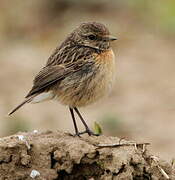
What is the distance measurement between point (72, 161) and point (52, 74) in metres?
1.97

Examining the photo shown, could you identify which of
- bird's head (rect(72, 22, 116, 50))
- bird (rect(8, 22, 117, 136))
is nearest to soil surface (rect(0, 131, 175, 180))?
bird (rect(8, 22, 117, 136))

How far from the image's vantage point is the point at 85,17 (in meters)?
18.4

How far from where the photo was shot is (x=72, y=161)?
28.3ft

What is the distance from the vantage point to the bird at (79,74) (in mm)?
10195

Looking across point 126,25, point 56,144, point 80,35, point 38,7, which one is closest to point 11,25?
point 38,7

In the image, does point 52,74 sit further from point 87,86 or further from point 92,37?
point 92,37

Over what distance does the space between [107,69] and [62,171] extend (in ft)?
6.68

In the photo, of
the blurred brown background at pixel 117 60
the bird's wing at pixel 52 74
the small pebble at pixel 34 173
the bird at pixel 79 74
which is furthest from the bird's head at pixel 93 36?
the blurred brown background at pixel 117 60

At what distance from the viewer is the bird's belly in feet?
33.3

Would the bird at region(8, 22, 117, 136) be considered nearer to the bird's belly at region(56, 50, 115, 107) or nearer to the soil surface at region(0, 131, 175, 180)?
the bird's belly at region(56, 50, 115, 107)

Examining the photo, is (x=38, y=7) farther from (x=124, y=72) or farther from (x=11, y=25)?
(x=124, y=72)

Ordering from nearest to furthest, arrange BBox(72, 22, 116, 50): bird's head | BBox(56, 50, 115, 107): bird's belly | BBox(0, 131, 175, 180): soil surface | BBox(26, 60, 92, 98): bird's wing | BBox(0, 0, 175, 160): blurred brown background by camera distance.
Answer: BBox(0, 131, 175, 180): soil surface
BBox(56, 50, 115, 107): bird's belly
BBox(26, 60, 92, 98): bird's wing
BBox(72, 22, 116, 50): bird's head
BBox(0, 0, 175, 160): blurred brown background

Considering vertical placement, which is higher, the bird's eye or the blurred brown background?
the blurred brown background

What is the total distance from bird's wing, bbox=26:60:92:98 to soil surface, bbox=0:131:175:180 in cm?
161
